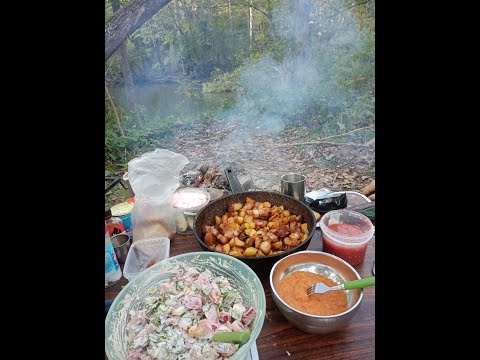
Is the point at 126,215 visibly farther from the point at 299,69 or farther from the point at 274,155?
the point at 299,69

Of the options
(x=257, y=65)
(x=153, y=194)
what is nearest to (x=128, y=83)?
(x=257, y=65)

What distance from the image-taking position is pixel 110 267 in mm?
1476

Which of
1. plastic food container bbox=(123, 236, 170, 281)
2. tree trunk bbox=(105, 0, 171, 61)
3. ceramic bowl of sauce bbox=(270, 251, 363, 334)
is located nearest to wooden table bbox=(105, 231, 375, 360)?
ceramic bowl of sauce bbox=(270, 251, 363, 334)

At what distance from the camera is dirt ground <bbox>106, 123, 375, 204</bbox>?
5082 mm

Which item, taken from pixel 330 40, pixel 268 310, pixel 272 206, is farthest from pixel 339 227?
pixel 330 40

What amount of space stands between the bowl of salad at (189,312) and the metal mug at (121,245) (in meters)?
0.42

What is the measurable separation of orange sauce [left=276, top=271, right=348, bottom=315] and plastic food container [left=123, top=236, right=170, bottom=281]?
0.65 m

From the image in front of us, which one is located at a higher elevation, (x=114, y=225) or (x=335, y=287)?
(x=114, y=225)

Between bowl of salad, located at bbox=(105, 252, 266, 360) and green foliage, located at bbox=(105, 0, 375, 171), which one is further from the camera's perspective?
green foliage, located at bbox=(105, 0, 375, 171)

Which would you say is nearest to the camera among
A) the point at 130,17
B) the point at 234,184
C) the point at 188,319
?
the point at 188,319

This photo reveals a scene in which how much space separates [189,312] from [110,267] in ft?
1.89

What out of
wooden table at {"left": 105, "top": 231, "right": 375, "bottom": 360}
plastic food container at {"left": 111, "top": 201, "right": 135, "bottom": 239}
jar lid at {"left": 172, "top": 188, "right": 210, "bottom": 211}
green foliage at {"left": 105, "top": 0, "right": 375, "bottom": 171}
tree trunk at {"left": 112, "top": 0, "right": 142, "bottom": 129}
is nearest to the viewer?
wooden table at {"left": 105, "top": 231, "right": 375, "bottom": 360}

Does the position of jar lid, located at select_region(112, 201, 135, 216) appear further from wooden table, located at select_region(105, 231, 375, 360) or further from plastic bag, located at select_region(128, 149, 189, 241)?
wooden table, located at select_region(105, 231, 375, 360)
